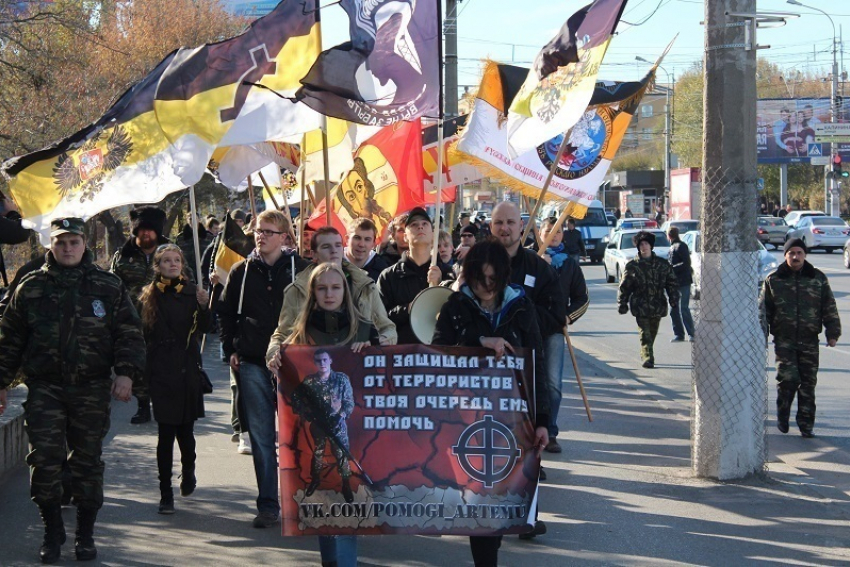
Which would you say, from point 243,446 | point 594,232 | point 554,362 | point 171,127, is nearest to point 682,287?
point 554,362

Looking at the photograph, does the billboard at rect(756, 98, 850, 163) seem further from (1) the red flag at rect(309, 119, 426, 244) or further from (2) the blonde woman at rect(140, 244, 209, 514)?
(2) the blonde woman at rect(140, 244, 209, 514)

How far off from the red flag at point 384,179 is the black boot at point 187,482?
3.97 meters

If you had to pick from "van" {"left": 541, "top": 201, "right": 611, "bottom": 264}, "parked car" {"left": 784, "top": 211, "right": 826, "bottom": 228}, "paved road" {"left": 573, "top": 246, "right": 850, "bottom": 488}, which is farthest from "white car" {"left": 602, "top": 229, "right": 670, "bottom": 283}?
"parked car" {"left": 784, "top": 211, "right": 826, "bottom": 228}

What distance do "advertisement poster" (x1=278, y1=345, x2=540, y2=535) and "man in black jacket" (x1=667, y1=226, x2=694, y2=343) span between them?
11.5 meters

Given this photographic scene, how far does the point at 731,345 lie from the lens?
781 cm

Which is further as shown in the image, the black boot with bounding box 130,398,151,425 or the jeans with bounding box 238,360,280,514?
the black boot with bounding box 130,398,151,425

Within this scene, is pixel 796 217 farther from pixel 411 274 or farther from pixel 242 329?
pixel 242 329

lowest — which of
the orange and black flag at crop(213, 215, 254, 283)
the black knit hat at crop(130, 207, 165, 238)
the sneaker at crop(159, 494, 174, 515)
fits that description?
the sneaker at crop(159, 494, 174, 515)

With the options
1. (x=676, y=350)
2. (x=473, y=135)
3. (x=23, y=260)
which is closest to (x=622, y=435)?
(x=473, y=135)

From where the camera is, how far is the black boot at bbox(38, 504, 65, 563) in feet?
20.0

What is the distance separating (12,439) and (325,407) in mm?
3676

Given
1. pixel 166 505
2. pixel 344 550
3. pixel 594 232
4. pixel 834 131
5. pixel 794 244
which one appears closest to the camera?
pixel 344 550

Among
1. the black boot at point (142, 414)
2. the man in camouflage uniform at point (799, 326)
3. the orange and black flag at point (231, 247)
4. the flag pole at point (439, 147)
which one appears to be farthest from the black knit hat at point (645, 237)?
the flag pole at point (439, 147)

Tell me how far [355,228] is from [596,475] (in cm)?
252
